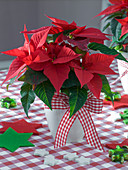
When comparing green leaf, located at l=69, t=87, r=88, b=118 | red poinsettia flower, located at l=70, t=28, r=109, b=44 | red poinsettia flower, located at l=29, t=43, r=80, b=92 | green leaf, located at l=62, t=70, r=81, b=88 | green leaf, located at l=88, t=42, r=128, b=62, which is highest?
red poinsettia flower, located at l=70, t=28, r=109, b=44

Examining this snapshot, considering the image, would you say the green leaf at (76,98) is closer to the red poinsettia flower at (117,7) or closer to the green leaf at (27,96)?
the green leaf at (27,96)

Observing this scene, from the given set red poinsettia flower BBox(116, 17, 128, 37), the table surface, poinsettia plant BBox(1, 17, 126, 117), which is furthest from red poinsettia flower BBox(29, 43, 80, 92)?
red poinsettia flower BBox(116, 17, 128, 37)

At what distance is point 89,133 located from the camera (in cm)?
107

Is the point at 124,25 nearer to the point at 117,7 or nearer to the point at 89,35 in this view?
the point at 117,7

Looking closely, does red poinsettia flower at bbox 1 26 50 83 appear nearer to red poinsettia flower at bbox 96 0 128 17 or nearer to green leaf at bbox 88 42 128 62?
green leaf at bbox 88 42 128 62

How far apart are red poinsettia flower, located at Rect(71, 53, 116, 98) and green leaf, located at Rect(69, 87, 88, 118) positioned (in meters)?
0.03

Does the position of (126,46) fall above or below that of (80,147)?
above

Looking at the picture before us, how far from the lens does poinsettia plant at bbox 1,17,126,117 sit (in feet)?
3.10

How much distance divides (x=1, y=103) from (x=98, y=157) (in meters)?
0.51

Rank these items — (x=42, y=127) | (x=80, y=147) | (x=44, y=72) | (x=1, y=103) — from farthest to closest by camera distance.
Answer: (x=1, y=103)
(x=42, y=127)
(x=80, y=147)
(x=44, y=72)

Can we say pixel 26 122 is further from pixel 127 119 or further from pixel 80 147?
pixel 127 119

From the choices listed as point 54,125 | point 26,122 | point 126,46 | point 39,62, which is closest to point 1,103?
point 26,122

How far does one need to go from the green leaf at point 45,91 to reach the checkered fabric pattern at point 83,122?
0.21ft

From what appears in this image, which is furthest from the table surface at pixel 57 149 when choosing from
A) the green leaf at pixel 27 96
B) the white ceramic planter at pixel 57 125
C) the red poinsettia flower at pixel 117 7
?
the red poinsettia flower at pixel 117 7
